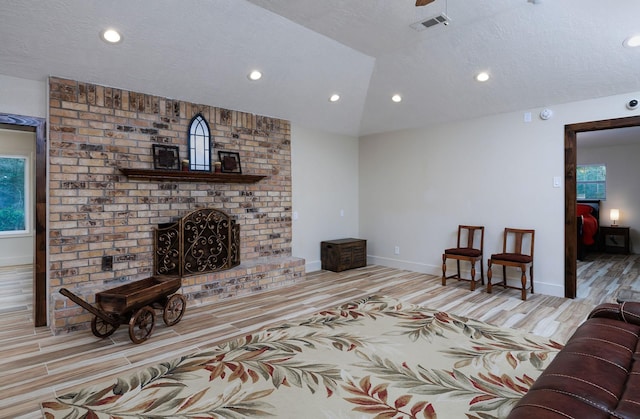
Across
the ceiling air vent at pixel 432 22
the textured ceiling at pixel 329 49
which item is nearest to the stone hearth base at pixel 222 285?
the textured ceiling at pixel 329 49

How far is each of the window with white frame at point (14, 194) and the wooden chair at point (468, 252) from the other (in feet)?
24.8

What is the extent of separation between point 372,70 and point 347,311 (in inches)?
120

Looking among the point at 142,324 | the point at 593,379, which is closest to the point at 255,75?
the point at 142,324

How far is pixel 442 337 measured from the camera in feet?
10.1

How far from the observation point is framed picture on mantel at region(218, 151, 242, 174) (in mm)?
4682

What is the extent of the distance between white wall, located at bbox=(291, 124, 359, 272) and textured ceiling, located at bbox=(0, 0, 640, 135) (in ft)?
3.52

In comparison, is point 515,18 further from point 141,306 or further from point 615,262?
point 615,262

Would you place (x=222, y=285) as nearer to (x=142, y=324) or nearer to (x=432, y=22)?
(x=142, y=324)

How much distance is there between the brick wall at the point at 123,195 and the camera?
3518mm

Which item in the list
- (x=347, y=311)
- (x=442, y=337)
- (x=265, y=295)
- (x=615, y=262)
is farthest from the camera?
(x=615, y=262)

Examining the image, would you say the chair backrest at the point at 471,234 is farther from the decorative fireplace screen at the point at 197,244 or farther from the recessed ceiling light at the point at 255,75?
the recessed ceiling light at the point at 255,75

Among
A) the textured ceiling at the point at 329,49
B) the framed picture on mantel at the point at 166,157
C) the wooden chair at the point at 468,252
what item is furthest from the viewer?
the wooden chair at the point at 468,252

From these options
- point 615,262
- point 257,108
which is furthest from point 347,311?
point 615,262

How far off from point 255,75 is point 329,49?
35.8 inches
